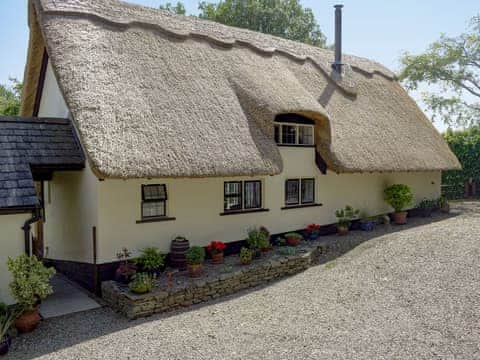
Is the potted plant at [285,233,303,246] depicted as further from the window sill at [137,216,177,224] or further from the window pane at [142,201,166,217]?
the window pane at [142,201,166,217]

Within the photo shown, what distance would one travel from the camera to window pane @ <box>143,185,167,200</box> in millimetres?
10008

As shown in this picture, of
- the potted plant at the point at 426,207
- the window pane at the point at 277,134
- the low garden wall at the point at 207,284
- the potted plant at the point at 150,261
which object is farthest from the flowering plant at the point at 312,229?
the potted plant at the point at 426,207

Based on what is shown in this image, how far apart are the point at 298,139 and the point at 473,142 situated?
15.4 m

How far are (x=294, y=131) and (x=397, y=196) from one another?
218 inches

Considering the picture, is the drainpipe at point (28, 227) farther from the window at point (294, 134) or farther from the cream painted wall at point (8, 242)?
the window at point (294, 134)

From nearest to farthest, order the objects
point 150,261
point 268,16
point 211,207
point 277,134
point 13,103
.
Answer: point 150,261
point 211,207
point 277,134
point 13,103
point 268,16

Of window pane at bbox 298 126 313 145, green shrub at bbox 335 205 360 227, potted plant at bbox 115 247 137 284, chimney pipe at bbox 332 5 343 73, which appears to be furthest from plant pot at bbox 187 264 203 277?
chimney pipe at bbox 332 5 343 73

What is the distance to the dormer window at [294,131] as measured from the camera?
12.9 m

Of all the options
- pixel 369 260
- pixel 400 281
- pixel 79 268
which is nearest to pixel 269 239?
pixel 369 260

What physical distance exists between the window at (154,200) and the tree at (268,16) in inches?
1028

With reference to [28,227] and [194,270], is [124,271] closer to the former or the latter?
[194,270]

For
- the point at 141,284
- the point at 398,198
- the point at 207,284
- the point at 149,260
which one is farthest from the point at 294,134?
the point at 141,284

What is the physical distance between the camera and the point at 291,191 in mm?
13438

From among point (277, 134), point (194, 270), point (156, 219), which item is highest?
point (277, 134)
